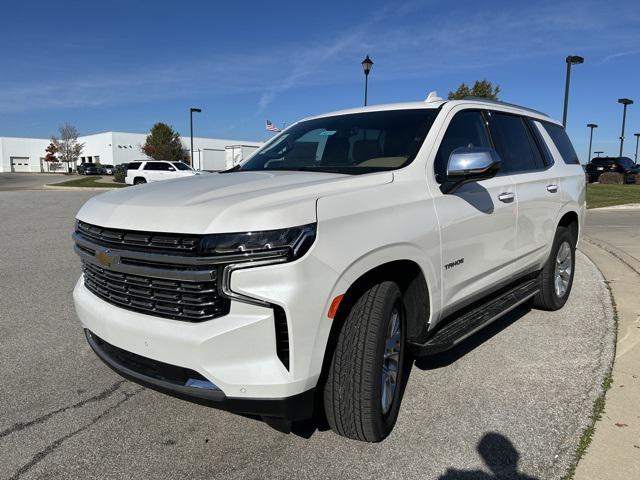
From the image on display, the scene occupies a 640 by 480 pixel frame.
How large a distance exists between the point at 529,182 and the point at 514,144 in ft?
1.20

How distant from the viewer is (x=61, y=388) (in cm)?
342

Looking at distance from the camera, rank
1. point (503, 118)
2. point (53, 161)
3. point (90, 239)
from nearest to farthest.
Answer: point (90, 239) → point (503, 118) → point (53, 161)

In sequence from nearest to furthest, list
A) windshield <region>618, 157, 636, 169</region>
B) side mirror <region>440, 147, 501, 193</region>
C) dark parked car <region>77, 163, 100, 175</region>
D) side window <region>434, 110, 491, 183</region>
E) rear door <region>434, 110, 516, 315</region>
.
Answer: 1. side mirror <region>440, 147, 501, 193</region>
2. rear door <region>434, 110, 516, 315</region>
3. side window <region>434, 110, 491, 183</region>
4. windshield <region>618, 157, 636, 169</region>
5. dark parked car <region>77, 163, 100, 175</region>

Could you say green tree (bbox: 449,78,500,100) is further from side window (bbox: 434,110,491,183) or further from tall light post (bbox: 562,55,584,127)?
side window (bbox: 434,110,491,183)

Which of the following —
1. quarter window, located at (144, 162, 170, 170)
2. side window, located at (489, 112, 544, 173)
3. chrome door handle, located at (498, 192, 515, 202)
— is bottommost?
chrome door handle, located at (498, 192, 515, 202)

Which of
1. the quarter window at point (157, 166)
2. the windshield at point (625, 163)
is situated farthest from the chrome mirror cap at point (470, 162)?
the windshield at point (625, 163)

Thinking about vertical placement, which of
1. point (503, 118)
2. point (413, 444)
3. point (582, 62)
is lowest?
point (413, 444)

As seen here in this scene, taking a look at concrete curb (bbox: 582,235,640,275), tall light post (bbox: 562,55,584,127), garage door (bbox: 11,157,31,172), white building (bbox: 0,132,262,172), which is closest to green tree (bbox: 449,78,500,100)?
tall light post (bbox: 562,55,584,127)

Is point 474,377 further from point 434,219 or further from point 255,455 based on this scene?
point 255,455

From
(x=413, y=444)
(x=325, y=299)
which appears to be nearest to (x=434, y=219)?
(x=325, y=299)

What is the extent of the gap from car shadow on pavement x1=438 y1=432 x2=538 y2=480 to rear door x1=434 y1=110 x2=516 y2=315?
806 millimetres

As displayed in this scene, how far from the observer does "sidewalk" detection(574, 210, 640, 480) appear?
2.56m

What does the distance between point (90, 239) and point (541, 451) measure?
8.72 ft

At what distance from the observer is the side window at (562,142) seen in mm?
5262
